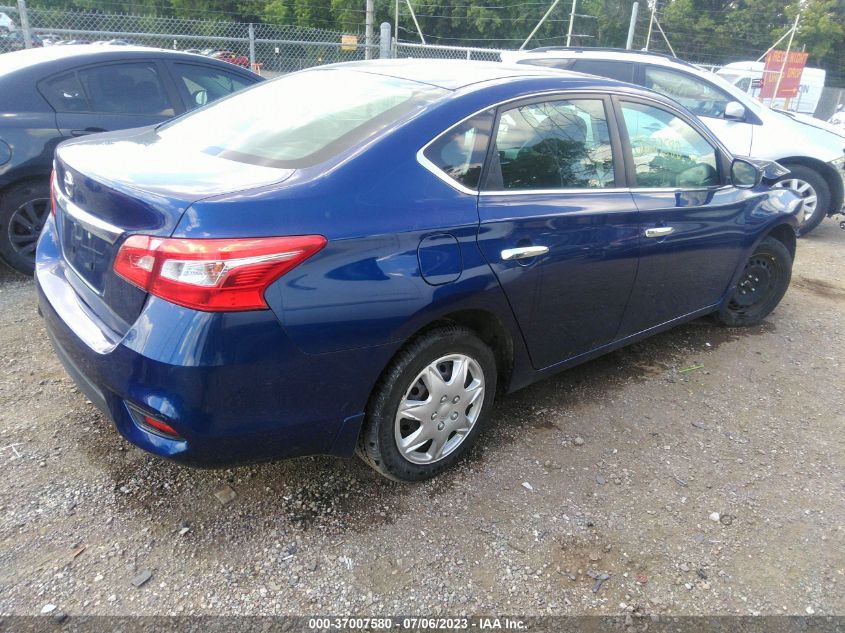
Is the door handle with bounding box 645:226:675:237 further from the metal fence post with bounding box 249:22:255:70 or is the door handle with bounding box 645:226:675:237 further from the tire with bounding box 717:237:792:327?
the metal fence post with bounding box 249:22:255:70

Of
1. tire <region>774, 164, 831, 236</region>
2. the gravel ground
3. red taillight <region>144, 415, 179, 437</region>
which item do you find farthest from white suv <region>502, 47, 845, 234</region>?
red taillight <region>144, 415, 179, 437</region>

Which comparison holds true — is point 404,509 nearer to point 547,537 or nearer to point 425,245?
point 547,537

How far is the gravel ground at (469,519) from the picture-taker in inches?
84.9

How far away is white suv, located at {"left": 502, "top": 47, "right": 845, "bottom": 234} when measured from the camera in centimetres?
702

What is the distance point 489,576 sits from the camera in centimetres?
226

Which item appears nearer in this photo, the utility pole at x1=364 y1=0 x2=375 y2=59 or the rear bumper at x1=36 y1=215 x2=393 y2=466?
the rear bumper at x1=36 y1=215 x2=393 y2=466

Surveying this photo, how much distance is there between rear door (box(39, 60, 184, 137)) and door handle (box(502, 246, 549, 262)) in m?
3.58

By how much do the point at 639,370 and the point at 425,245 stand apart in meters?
2.19

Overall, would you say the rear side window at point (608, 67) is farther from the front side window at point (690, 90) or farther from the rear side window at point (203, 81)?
the rear side window at point (203, 81)

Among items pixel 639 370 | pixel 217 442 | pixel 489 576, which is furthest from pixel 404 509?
Answer: pixel 639 370

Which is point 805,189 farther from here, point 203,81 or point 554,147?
point 203,81

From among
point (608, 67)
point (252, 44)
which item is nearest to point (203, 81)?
point (608, 67)

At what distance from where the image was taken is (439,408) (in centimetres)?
259

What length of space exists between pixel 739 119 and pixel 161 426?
23.4 feet
